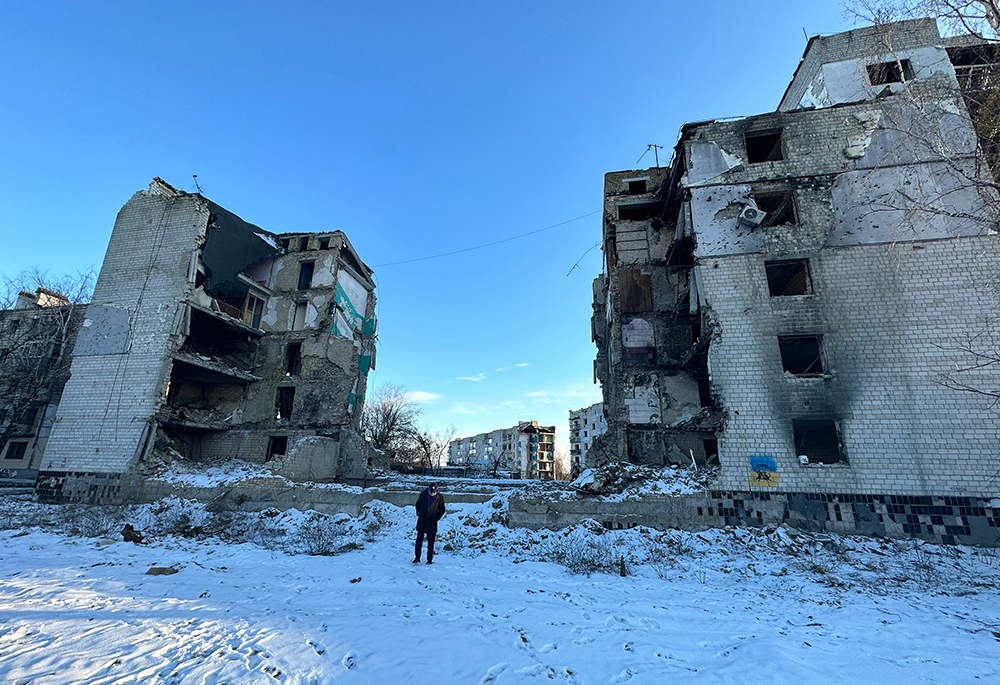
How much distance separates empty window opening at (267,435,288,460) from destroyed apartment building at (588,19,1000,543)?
1379cm

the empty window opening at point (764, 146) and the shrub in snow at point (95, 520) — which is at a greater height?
the empty window opening at point (764, 146)

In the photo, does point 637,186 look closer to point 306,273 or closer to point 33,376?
point 306,273

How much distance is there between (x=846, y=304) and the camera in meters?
12.2

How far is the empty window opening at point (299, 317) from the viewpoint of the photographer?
19656mm

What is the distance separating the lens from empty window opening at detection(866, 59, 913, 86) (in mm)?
14719

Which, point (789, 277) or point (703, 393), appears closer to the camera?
point (789, 277)

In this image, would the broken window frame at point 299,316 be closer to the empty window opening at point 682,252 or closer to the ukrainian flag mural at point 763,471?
the empty window opening at point 682,252

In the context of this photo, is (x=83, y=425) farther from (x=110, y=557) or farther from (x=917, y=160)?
(x=917, y=160)

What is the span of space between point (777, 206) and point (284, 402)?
22.1 meters

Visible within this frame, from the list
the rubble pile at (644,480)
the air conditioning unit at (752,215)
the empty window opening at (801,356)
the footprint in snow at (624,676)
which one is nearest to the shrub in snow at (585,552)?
the rubble pile at (644,480)

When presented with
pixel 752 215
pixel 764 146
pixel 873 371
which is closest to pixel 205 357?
pixel 752 215

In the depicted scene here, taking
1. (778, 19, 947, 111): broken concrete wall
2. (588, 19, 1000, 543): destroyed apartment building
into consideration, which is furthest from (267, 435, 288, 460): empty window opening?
(778, 19, 947, 111): broken concrete wall

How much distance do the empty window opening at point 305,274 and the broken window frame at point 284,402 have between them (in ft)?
16.9

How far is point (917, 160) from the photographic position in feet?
42.3
